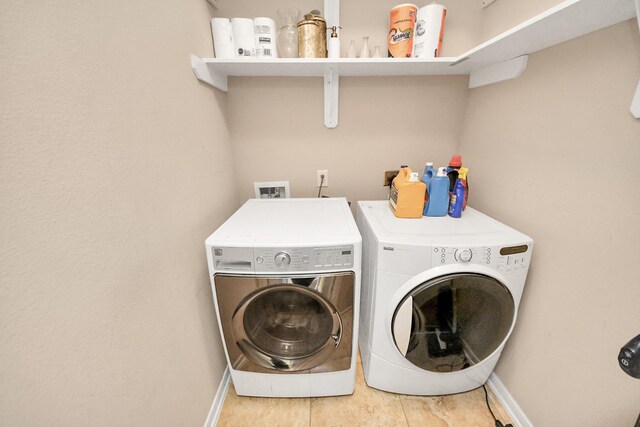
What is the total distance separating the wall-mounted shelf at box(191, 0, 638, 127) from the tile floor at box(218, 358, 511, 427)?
1.54m

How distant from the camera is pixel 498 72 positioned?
1120 millimetres

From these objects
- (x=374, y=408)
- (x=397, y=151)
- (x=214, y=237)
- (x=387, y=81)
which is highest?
(x=387, y=81)

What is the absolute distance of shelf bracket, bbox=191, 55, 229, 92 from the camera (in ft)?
3.19

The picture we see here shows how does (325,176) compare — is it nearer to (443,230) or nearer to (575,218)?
(443,230)

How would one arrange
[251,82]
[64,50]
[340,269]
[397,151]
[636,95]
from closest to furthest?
[64,50], [636,95], [340,269], [251,82], [397,151]

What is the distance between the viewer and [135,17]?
2.20 feet

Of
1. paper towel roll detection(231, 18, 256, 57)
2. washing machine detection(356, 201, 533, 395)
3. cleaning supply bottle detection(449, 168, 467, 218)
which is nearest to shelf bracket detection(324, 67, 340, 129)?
paper towel roll detection(231, 18, 256, 57)

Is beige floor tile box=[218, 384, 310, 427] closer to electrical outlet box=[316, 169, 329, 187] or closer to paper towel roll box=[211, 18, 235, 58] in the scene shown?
electrical outlet box=[316, 169, 329, 187]

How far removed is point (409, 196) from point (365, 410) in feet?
3.60

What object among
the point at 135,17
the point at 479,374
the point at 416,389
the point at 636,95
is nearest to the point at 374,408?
the point at 416,389

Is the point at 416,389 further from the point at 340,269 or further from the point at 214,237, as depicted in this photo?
the point at 214,237

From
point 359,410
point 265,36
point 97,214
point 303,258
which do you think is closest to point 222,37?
point 265,36

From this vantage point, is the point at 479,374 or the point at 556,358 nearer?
the point at 556,358

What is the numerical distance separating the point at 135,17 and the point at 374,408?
1.83 m
